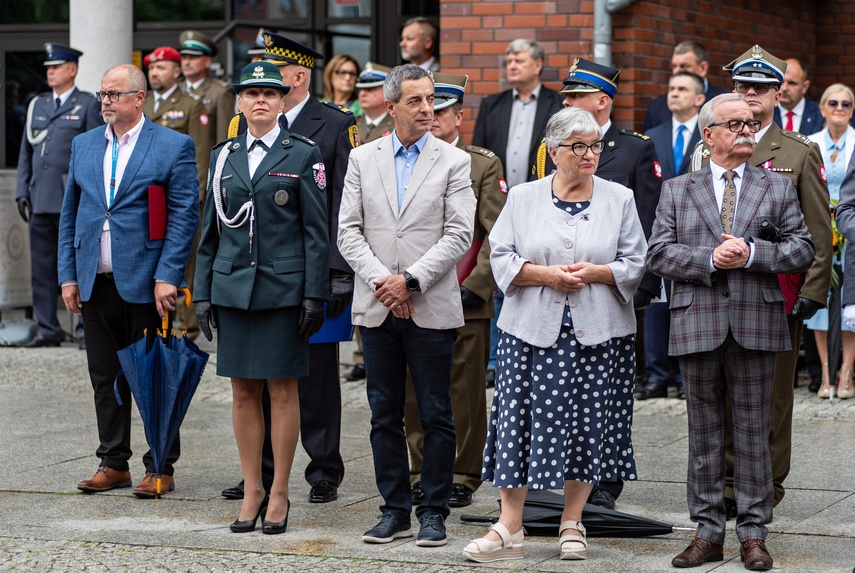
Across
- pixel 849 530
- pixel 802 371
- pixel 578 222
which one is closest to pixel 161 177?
pixel 578 222

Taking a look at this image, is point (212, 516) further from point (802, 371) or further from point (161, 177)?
point (802, 371)

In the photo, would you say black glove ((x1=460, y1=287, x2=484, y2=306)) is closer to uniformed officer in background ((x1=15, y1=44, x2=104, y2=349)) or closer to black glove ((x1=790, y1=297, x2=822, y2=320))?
black glove ((x1=790, y1=297, x2=822, y2=320))

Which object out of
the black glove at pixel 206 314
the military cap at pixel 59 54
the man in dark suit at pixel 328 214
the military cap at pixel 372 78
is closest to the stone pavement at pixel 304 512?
the man in dark suit at pixel 328 214

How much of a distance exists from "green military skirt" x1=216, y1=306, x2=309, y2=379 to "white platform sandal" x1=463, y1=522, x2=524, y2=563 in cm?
115

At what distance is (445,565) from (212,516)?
4.64 feet

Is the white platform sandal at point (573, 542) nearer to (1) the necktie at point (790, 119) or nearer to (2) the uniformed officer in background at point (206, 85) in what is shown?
(1) the necktie at point (790, 119)

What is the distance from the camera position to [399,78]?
633 centimetres

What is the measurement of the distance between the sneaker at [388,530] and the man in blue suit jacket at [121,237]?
4.78 feet

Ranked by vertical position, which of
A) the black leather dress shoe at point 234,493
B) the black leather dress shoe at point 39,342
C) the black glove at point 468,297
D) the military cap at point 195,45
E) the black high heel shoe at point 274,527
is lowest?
the black leather dress shoe at point 39,342

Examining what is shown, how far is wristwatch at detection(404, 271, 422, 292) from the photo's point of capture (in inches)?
245

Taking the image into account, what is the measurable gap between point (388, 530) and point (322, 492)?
959 mm

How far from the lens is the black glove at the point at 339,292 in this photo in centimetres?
676

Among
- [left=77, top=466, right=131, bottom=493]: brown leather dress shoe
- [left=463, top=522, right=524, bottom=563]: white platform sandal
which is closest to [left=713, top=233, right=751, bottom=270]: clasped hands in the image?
[left=463, top=522, right=524, bottom=563]: white platform sandal

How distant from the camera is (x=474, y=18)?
11.0m
